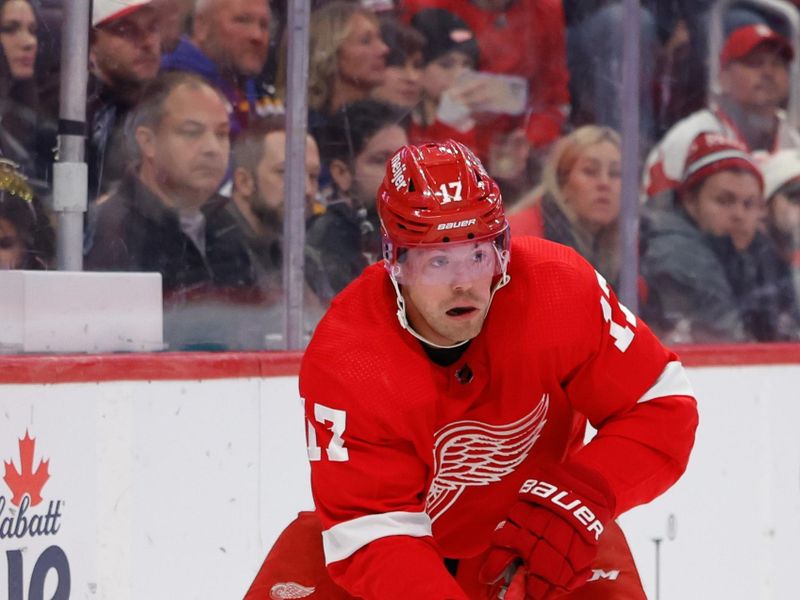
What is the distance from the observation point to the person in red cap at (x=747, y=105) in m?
4.25

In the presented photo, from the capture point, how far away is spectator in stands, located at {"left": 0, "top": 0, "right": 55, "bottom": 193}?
10.0ft

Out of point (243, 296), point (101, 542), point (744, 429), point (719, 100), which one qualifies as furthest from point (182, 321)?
point (719, 100)

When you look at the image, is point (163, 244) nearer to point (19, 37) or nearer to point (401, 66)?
point (19, 37)

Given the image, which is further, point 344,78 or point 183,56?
point 344,78

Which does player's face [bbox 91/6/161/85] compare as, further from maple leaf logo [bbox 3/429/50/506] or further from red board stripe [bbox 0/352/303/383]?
maple leaf logo [bbox 3/429/50/506]

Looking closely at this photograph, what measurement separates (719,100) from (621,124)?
0.41 meters

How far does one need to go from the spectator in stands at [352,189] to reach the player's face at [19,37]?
786 mm

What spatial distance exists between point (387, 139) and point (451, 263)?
5.12 feet

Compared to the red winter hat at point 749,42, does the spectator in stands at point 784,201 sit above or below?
below

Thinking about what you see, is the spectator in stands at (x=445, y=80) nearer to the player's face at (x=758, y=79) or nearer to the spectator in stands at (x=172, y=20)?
the spectator in stands at (x=172, y=20)

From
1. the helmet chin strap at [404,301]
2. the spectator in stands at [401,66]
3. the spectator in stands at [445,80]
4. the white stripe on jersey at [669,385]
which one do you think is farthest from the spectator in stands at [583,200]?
the helmet chin strap at [404,301]

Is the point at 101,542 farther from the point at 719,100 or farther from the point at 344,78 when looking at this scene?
the point at 719,100

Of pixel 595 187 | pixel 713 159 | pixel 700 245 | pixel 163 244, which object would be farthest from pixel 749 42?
pixel 163 244

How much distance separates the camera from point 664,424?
2.37 m
